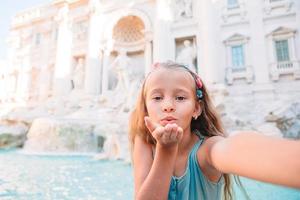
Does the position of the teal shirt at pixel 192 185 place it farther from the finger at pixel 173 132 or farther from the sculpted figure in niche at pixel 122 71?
the sculpted figure in niche at pixel 122 71

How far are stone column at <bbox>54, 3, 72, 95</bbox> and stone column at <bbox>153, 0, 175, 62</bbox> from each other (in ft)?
19.7

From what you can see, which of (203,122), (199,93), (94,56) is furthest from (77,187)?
(94,56)

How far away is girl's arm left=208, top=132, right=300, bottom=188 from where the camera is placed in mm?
377

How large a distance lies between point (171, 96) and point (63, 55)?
14618 mm

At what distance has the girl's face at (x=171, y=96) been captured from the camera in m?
0.71

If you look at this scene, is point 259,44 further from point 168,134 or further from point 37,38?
point 37,38

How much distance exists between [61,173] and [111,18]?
437 inches

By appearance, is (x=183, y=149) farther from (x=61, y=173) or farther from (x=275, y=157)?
(x=61, y=173)

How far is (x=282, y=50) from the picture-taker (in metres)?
9.46

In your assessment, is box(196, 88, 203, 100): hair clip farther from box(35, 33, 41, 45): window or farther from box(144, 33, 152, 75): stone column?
box(35, 33, 41, 45): window

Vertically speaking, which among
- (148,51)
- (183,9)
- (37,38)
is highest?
(37,38)

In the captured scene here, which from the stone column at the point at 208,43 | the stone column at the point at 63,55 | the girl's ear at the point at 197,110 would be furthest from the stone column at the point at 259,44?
the stone column at the point at 63,55

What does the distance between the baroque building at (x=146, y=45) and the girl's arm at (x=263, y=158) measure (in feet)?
25.1

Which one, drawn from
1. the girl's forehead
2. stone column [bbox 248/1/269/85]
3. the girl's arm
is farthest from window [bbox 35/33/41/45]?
the girl's arm
